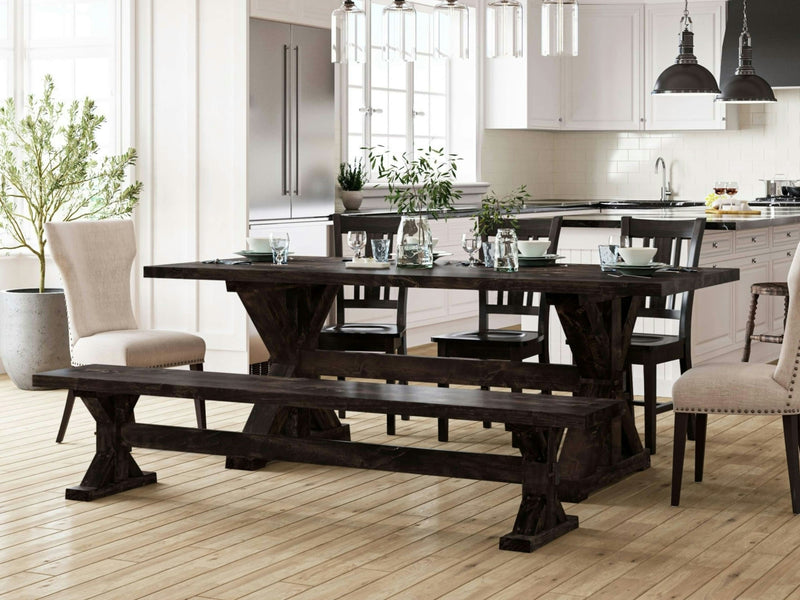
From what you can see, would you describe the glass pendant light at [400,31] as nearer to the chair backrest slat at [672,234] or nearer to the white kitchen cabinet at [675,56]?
the chair backrest slat at [672,234]

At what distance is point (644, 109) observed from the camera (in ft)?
32.5

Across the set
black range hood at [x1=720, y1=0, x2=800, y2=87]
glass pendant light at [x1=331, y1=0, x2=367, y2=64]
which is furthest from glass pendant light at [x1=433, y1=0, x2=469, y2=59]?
black range hood at [x1=720, y1=0, x2=800, y2=87]

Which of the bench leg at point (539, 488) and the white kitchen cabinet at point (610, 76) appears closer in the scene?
the bench leg at point (539, 488)

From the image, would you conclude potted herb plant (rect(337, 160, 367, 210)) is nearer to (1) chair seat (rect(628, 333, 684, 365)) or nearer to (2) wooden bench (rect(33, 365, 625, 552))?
(1) chair seat (rect(628, 333, 684, 365))

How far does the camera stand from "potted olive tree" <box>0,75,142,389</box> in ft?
21.4

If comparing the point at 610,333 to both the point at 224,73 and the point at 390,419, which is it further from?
the point at 224,73

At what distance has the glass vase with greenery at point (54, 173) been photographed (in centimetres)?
651

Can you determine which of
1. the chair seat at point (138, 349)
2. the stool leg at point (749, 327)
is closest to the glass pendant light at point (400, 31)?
the chair seat at point (138, 349)

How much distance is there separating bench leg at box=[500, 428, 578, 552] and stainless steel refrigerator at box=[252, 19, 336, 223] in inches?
130

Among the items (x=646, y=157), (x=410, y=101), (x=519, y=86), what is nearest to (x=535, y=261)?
(x=410, y=101)

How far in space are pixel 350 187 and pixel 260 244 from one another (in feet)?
8.99

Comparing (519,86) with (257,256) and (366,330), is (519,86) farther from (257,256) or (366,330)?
(257,256)

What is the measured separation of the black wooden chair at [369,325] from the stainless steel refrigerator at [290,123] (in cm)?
101

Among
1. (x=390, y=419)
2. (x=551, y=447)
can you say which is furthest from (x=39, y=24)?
(x=551, y=447)
